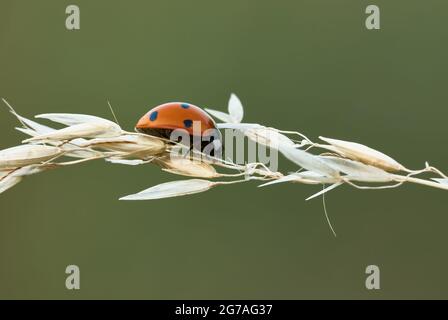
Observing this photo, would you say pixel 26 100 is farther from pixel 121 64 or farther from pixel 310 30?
pixel 310 30

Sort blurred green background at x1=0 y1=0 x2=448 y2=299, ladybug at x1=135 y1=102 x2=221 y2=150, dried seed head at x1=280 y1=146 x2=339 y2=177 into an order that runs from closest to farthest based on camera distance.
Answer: dried seed head at x1=280 y1=146 x2=339 y2=177 < ladybug at x1=135 y1=102 x2=221 y2=150 < blurred green background at x1=0 y1=0 x2=448 y2=299

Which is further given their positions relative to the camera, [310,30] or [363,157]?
[310,30]

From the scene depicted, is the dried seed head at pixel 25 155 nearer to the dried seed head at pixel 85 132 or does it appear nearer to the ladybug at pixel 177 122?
the dried seed head at pixel 85 132

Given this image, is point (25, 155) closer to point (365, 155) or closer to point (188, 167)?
point (188, 167)

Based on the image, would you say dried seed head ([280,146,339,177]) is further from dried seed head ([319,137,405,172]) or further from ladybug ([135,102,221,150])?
ladybug ([135,102,221,150])

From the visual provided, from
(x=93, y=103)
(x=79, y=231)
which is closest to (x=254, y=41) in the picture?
(x=93, y=103)

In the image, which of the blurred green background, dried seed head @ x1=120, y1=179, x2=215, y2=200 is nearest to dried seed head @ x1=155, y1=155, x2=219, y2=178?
dried seed head @ x1=120, y1=179, x2=215, y2=200

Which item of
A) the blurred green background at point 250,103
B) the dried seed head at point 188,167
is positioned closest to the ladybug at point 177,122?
the dried seed head at point 188,167
